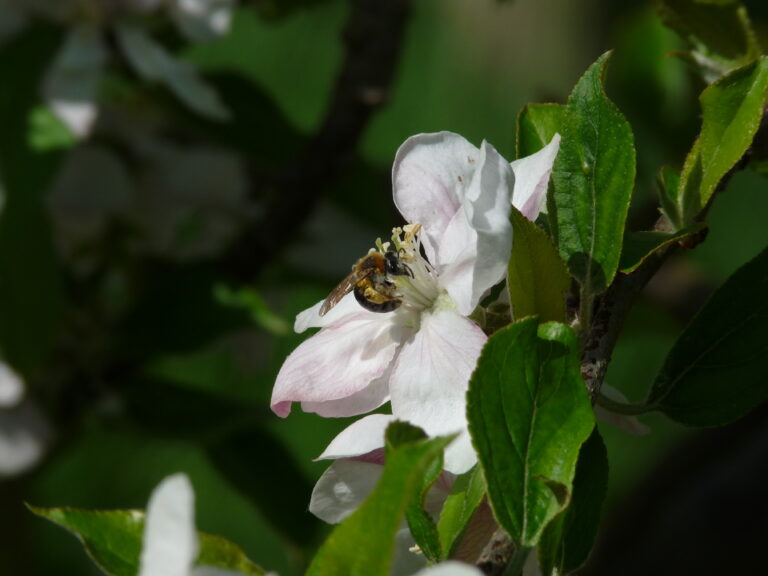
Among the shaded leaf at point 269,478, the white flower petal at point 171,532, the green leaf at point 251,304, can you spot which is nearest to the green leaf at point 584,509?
the white flower petal at point 171,532

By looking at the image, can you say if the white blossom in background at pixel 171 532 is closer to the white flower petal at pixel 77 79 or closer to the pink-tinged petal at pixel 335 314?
the pink-tinged petal at pixel 335 314

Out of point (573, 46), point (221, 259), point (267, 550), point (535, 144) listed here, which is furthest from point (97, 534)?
point (573, 46)

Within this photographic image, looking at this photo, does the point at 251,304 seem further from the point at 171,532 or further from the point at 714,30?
the point at 171,532

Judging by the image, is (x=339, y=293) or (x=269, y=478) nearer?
(x=339, y=293)

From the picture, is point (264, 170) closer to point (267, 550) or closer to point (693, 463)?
point (693, 463)

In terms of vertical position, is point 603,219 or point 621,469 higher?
point 603,219

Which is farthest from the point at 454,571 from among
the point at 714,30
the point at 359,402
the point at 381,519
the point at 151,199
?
the point at 151,199
